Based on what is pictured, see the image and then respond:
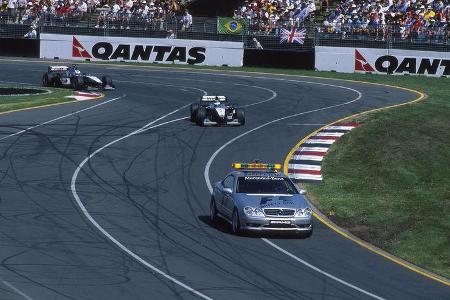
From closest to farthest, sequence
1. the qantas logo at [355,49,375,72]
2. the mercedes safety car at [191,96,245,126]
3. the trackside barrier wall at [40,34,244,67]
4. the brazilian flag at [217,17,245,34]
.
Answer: the mercedes safety car at [191,96,245,126], the qantas logo at [355,49,375,72], the brazilian flag at [217,17,245,34], the trackside barrier wall at [40,34,244,67]

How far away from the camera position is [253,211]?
22297 mm

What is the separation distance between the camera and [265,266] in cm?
1970

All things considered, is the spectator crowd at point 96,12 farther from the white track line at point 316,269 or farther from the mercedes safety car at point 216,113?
the white track line at point 316,269

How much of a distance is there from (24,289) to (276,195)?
777cm

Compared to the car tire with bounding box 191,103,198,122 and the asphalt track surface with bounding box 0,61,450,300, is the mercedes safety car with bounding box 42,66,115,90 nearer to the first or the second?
the asphalt track surface with bounding box 0,61,450,300

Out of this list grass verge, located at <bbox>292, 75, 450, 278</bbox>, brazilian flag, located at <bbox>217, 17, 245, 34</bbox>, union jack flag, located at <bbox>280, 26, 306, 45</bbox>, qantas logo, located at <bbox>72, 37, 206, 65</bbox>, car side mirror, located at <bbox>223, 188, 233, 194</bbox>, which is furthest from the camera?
qantas logo, located at <bbox>72, 37, 206, 65</bbox>

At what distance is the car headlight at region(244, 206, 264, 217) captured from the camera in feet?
→ 72.9

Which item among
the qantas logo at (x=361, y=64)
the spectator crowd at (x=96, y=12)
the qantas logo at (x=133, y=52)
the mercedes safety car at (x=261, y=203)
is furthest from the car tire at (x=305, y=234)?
the qantas logo at (x=133, y=52)

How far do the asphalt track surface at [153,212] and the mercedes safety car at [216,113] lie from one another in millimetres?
434

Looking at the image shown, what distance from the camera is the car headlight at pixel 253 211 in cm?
2223

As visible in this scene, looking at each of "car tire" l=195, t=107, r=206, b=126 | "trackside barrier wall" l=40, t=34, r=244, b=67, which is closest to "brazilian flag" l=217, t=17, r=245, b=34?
"trackside barrier wall" l=40, t=34, r=244, b=67

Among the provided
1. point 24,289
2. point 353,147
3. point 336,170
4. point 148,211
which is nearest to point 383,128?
point 353,147

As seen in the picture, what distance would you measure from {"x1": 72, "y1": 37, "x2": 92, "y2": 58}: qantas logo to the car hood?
37113mm

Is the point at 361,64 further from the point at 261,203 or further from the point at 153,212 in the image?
the point at 261,203
